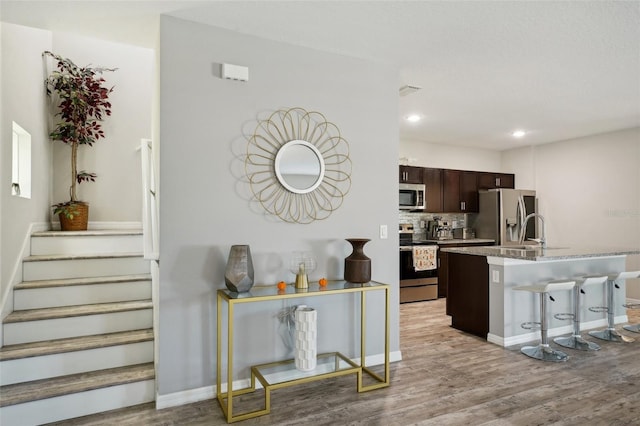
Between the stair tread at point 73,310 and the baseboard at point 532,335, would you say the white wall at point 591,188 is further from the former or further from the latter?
the stair tread at point 73,310

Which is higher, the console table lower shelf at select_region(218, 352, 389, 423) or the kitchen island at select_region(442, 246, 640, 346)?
the kitchen island at select_region(442, 246, 640, 346)

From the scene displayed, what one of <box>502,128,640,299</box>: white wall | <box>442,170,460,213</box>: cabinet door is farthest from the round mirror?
<box>502,128,640,299</box>: white wall

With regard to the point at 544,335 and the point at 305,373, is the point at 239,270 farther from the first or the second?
the point at 544,335

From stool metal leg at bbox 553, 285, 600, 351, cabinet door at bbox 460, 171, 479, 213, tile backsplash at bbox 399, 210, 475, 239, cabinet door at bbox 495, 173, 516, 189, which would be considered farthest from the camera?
cabinet door at bbox 495, 173, 516, 189

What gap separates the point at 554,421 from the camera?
2328mm

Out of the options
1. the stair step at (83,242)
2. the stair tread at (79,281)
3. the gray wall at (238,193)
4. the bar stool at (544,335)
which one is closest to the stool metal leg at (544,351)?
the bar stool at (544,335)

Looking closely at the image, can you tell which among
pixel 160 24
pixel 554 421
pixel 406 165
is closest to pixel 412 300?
pixel 406 165

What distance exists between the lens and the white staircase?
2324 millimetres

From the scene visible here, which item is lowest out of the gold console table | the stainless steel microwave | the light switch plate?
the gold console table

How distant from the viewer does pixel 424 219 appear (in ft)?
21.9

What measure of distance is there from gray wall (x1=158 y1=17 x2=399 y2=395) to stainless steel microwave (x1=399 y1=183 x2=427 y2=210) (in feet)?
9.34

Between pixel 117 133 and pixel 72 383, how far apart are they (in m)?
2.80

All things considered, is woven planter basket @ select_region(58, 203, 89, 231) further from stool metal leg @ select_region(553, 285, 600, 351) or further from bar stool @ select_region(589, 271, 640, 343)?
bar stool @ select_region(589, 271, 640, 343)

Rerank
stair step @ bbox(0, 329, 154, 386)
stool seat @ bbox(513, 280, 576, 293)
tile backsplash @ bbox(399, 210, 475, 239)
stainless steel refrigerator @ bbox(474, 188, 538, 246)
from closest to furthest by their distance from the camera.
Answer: stair step @ bbox(0, 329, 154, 386)
stool seat @ bbox(513, 280, 576, 293)
stainless steel refrigerator @ bbox(474, 188, 538, 246)
tile backsplash @ bbox(399, 210, 475, 239)
